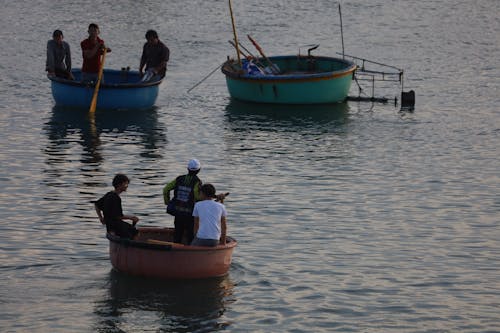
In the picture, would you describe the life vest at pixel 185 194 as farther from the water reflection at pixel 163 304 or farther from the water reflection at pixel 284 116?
the water reflection at pixel 284 116

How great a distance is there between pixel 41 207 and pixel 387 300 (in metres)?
8.39

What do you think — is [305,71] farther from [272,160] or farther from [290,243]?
[290,243]

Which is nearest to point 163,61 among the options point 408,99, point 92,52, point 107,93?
point 107,93

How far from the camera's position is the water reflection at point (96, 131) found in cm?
2916

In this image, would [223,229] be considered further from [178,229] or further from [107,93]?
[107,93]

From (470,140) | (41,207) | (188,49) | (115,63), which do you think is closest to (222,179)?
(41,207)

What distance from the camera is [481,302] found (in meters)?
17.6

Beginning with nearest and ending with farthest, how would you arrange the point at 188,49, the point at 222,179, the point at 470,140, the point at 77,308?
the point at 77,308
the point at 222,179
the point at 470,140
the point at 188,49

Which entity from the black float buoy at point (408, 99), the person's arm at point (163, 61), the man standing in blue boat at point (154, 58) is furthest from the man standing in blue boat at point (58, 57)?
the black float buoy at point (408, 99)

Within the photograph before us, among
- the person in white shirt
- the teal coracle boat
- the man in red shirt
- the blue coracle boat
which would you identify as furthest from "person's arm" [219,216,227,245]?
the teal coracle boat

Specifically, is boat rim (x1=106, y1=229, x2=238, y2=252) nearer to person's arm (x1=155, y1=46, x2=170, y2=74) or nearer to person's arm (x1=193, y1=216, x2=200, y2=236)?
person's arm (x1=193, y1=216, x2=200, y2=236)

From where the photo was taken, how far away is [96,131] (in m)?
32.1

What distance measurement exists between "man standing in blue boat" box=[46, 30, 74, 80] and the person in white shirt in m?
16.8

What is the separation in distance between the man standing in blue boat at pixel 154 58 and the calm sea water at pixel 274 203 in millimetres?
1426
